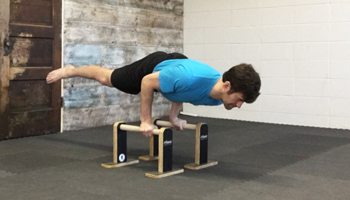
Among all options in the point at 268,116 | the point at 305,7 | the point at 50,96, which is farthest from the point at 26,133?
the point at 305,7

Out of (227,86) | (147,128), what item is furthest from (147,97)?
(227,86)

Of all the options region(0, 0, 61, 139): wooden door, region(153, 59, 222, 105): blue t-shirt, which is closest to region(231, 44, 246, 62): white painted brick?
region(0, 0, 61, 139): wooden door

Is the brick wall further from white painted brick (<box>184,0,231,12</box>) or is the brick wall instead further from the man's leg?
the man's leg

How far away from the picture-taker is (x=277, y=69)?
18.4 feet

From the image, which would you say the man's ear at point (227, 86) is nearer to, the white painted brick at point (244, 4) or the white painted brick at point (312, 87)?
the white painted brick at point (312, 87)

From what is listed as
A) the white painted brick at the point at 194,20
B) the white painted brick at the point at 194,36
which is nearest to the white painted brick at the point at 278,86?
the white painted brick at the point at 194,36

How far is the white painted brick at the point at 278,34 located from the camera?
5.49 metres

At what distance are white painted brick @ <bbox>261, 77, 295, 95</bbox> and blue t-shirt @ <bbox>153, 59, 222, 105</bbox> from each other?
271cm

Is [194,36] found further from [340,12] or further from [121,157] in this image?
[121,157]

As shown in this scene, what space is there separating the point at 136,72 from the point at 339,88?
9.29ft

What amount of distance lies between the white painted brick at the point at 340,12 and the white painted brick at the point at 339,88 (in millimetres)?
693

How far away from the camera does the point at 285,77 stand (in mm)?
5570

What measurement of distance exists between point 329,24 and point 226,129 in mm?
1683

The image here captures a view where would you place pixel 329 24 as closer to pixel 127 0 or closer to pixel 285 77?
pixel 285 77
